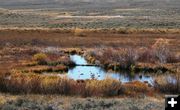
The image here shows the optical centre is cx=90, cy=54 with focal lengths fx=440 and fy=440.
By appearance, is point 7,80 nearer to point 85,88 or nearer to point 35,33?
point 85,88

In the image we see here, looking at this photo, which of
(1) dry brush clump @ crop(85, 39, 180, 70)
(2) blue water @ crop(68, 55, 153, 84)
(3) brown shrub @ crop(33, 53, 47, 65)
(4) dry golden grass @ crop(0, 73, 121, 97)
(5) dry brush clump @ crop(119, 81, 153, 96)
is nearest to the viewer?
(4) dry golden grass @ crop(0, 73, 121, 97)

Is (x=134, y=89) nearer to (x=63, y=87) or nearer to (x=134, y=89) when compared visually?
(x=134, y=89)

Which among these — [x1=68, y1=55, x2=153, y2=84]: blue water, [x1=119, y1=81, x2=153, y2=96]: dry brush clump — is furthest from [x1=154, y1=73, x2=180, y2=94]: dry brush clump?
[x1=68, y1=55, x2=153, y2=84]: blue water

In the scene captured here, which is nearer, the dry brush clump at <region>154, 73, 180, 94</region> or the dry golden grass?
the dry golden grass

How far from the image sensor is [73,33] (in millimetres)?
58594

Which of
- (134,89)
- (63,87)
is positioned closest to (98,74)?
(134,89)

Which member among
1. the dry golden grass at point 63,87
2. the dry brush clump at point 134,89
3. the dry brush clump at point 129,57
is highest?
the dry golden grass at point 63,87

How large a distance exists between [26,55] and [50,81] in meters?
18.7

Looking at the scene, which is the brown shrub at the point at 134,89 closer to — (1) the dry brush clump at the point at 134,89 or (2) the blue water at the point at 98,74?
(1) the dry brush clump at the point at 134,89

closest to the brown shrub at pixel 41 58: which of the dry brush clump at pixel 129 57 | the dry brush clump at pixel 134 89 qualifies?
the dry brush clump at pixel 129 57

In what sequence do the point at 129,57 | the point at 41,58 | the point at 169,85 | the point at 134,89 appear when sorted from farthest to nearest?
the point at 41,58 → the point at 129,57 → the point at 134,89 → the point at 169,85

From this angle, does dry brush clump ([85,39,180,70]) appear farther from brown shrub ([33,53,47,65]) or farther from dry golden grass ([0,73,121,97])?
dry golden grass ([0,73,121,97])

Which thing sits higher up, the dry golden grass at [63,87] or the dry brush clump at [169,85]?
the dry golden grass at [63,87]

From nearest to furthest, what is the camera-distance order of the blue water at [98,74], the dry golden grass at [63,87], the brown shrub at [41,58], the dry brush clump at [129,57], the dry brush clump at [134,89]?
the dry golden grass at [63,87] → the dry brush clump at [134,89] → the blue water at [98,74] → the dry brush clump at [129,57] → the brown shrub at [41,58]
